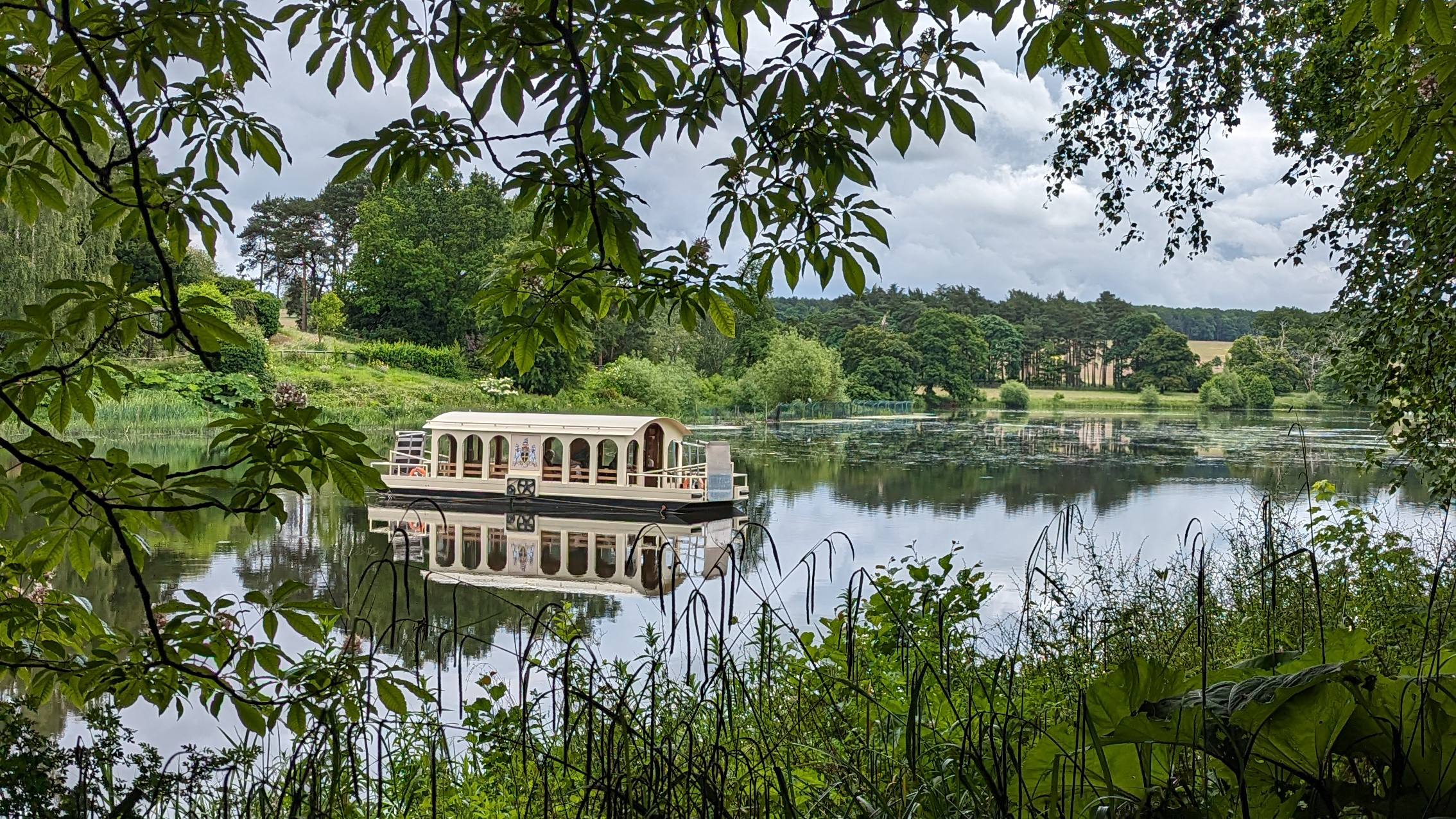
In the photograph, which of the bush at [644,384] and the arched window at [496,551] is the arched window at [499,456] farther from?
the bush at [644,384]

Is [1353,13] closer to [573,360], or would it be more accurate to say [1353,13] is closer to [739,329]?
[573,360]

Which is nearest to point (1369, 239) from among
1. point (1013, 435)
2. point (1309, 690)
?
point (1309, 690)

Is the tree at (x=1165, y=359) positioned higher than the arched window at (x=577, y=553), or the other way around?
the tree at (x=1165, y=359)

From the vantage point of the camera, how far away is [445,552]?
8539 mm

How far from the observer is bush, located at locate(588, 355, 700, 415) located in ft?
81.0

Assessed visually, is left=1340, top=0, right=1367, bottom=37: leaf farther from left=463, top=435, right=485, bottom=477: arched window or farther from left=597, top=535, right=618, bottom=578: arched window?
left=463, top=435, right=485, bottom=477: arched window

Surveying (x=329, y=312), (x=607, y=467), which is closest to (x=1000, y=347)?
(x=329, y=312)

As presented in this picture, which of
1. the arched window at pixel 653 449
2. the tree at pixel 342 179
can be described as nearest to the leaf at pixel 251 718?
the tree at pixel 342 179

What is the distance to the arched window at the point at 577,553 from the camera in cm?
791

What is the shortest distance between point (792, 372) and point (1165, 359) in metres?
13.2

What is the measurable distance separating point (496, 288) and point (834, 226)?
545 mm

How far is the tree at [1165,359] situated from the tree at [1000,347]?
178 inches

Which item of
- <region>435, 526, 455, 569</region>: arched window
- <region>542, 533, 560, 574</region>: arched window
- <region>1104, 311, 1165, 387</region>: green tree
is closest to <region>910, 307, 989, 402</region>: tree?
<region>1104, 311, 1165, 387</region>: green tree

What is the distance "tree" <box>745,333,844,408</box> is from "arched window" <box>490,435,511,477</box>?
16.0 metres
